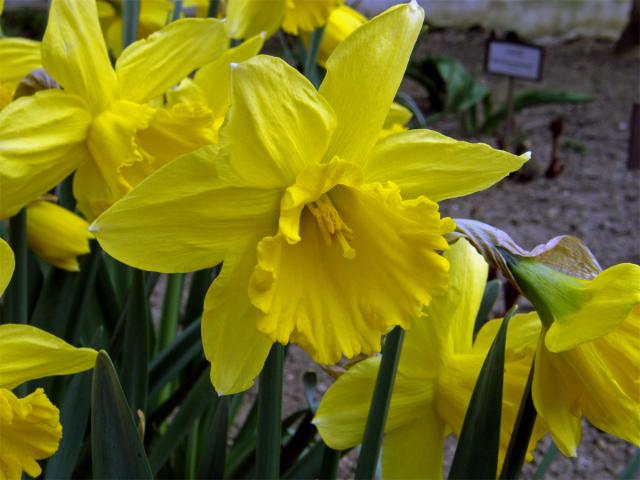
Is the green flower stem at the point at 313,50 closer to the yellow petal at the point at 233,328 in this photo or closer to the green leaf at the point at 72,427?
the green leaf at the point at 72,427

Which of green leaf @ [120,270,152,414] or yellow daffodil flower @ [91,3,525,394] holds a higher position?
yellow daffodil flower @ [91,3,525,394]

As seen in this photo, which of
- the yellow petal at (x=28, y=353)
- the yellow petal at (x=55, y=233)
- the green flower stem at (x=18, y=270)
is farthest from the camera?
the yellow petal at (x=55, y=233)

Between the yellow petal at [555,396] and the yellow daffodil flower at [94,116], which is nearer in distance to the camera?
the yellow petal at [555,396]

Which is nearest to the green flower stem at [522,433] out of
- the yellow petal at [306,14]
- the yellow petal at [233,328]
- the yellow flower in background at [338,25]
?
the yellow petal at [233,328]

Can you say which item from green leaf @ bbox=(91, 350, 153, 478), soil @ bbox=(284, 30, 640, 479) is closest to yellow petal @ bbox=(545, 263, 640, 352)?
green leaf @ bbox=(91, 350, 153, 478)

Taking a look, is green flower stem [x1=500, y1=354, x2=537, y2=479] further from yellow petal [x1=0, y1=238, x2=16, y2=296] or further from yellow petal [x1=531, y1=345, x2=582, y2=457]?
yellow petal [x1=0, y1=238, x2=16, y2=296]

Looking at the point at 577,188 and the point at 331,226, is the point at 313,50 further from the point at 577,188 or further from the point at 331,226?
the point at 577,188
